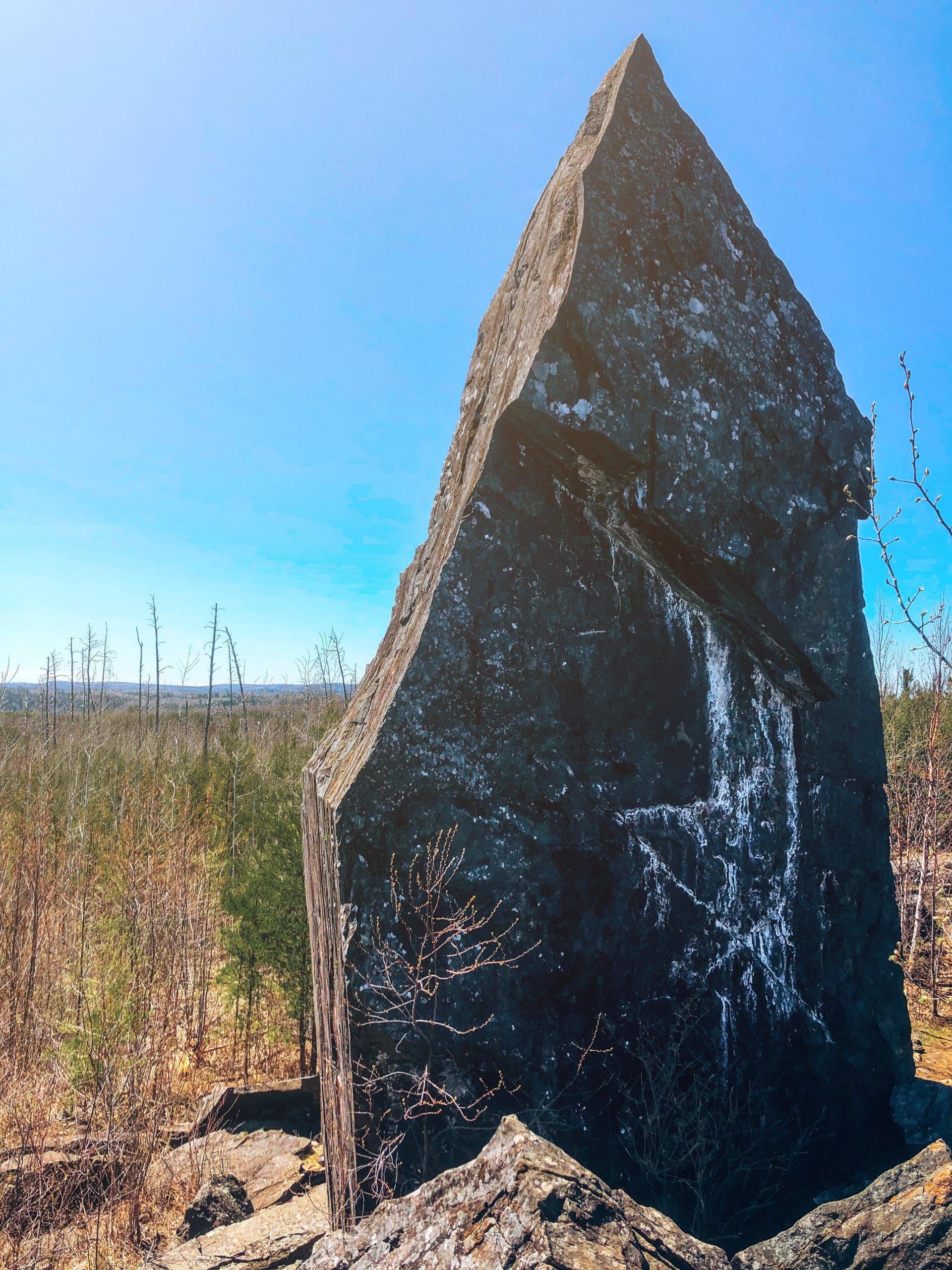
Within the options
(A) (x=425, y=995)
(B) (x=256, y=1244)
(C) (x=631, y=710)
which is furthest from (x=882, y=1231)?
(B) (x=256, y=1244)

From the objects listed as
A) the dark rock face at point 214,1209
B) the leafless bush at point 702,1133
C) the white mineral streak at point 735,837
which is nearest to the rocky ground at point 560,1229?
the dark rock face at point 214,1209

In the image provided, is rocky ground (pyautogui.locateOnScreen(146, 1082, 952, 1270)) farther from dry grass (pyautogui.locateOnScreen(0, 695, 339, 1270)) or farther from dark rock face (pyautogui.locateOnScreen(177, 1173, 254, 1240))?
dry grass (pyautogui.locateOnScreen(0, 695, 339, 1270))

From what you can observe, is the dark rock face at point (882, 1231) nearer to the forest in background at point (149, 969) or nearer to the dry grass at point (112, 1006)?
the forest in background at point (149, 969)

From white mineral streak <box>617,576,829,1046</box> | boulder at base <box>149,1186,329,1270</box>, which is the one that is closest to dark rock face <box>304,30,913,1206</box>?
white mineral streak <box>617,576,829,1046</box>

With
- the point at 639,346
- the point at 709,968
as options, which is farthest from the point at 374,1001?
the point at 639,346

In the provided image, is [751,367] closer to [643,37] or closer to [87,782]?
[643,37]

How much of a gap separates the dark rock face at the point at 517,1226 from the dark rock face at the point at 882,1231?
0.37 metres

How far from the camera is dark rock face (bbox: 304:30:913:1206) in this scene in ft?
10.3

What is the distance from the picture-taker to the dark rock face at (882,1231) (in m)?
2.33

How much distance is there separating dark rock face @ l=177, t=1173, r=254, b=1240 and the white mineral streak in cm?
298

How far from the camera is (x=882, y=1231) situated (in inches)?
95.3

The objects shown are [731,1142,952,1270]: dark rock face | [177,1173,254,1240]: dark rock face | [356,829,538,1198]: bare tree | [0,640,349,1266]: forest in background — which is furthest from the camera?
[0,640,349,1266]: forest in background

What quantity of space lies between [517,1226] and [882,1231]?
1.42 m

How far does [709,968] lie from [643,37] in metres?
4.84
